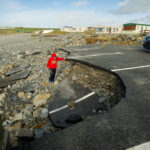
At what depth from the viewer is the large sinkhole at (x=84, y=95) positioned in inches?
134

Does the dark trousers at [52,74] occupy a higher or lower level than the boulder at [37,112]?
higher

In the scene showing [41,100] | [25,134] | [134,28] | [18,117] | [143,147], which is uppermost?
[134,28]

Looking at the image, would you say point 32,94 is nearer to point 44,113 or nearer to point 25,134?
point 44,113

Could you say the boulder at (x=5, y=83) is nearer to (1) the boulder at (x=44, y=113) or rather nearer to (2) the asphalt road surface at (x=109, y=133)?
(1) the boulder at (x=44, y=113)

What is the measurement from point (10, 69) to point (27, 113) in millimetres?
4830

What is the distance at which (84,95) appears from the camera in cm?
421

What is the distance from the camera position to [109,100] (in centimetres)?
369

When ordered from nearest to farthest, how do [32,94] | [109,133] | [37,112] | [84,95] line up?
[109,133] < [37,112] < [84,95] < [32,94]

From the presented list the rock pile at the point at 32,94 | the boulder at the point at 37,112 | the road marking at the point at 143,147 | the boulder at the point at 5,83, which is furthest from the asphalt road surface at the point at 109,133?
the boulder at the point at 5,83

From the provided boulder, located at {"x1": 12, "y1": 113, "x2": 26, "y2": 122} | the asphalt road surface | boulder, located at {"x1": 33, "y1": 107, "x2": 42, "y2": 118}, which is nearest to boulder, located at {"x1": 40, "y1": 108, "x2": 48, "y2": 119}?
boulder, located at {"x1": 33, "y1": 107, "x2": 42, "y2": 118}

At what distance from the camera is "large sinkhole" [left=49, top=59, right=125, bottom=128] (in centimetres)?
340

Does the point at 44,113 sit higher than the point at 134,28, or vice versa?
the point at 134,28

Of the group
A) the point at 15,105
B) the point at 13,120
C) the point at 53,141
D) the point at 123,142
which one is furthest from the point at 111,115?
the point at 15,105

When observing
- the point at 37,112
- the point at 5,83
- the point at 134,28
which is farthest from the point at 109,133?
the point at 134,28
